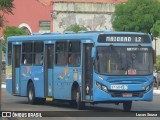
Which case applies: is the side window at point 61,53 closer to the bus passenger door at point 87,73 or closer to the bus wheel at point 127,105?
the bus passenger door at point 87,73

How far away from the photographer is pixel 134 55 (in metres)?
24.8

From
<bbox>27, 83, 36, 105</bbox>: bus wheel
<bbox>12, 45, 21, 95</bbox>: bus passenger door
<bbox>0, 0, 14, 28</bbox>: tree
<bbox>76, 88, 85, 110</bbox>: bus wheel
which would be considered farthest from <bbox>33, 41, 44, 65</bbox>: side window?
<bbox>76, 88, 85, 110</bbox>: bus wheel

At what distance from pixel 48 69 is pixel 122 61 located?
4.70 metres

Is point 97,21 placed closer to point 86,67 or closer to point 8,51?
point 8,51

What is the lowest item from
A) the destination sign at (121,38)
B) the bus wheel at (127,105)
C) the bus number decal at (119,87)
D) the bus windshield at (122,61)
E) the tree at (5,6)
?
the bus wheel at (127,105)

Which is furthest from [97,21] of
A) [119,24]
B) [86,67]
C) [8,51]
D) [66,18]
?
[86,67]

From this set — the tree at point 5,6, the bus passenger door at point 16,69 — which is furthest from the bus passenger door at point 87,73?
the bus passenger door at point 16,69

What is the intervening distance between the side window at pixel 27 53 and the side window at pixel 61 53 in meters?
2.39

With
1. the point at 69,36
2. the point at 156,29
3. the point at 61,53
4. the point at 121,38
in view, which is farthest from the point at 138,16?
the point at 121,38

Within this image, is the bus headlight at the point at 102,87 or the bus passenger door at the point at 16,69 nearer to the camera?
the bus headlight at the point at 102,87

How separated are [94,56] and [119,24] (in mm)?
40560

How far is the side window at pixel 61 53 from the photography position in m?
26.9

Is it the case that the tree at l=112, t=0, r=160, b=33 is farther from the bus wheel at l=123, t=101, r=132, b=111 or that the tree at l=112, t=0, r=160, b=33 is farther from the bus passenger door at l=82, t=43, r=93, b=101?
the bus passenger door at l=82, t=43, r=93, b=101

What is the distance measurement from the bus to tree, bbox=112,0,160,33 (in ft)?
118
